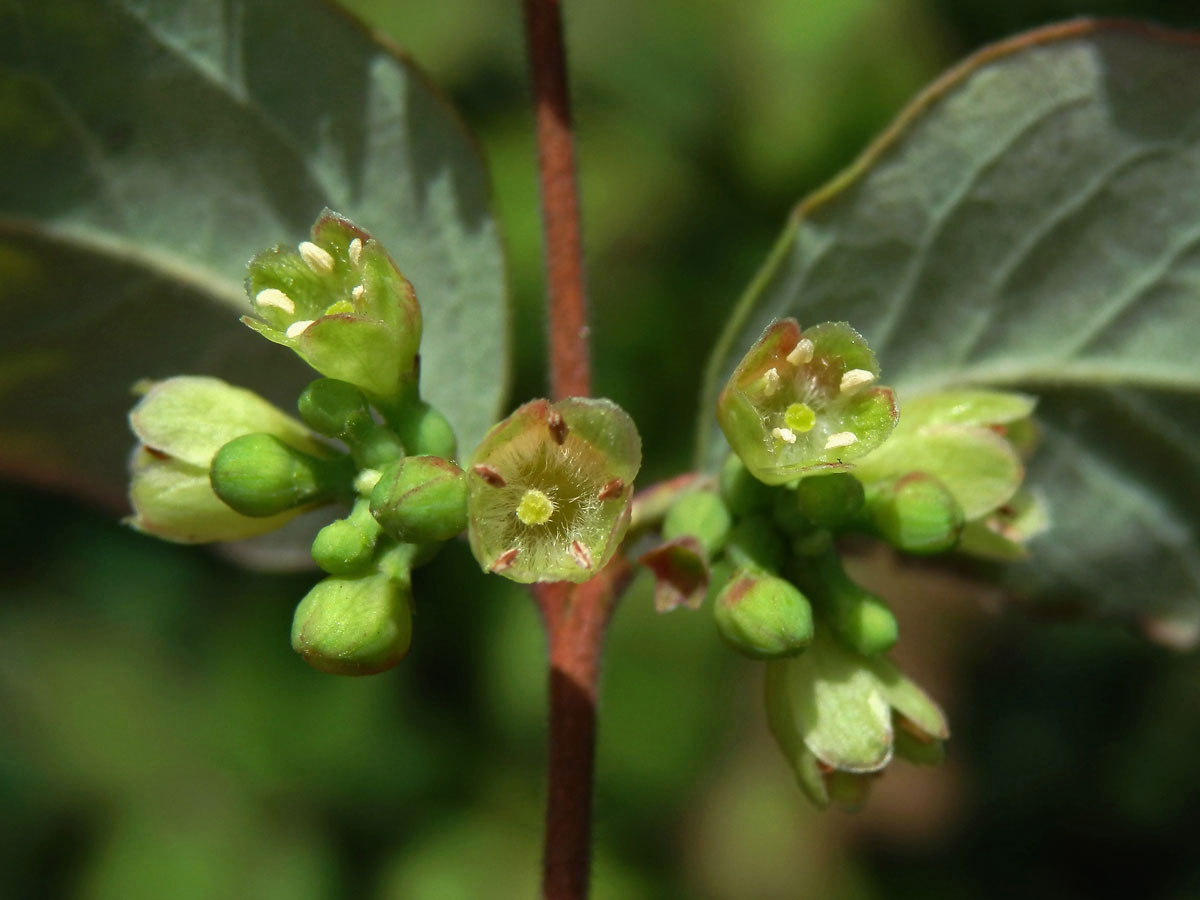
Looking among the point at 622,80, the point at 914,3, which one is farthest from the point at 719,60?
the point at 914,3

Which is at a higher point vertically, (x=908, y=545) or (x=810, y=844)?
(x=908, y=545)

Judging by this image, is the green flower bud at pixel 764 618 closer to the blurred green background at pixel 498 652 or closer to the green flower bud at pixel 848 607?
the green flower bud at pixel 848 607

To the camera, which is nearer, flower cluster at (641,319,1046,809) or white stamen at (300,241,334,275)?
flower cluster at (641,319,1046,809)

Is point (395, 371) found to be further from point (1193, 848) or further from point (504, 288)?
point (1193, 848)

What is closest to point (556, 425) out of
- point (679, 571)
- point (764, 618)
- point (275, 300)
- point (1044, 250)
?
point (679, 571)

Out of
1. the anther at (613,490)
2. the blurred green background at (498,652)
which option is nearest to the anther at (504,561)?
the anther at (613,490)

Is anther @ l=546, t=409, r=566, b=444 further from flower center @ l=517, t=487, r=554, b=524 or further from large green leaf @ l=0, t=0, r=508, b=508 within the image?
large green leaf @ l=0, t=0, r=508, b=508

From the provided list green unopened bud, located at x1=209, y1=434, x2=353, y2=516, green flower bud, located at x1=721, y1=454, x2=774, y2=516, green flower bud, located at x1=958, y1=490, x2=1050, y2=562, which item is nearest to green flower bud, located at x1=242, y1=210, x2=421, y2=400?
green unopened bud, located at x1=209, y1=434, x2=353, y2=516
